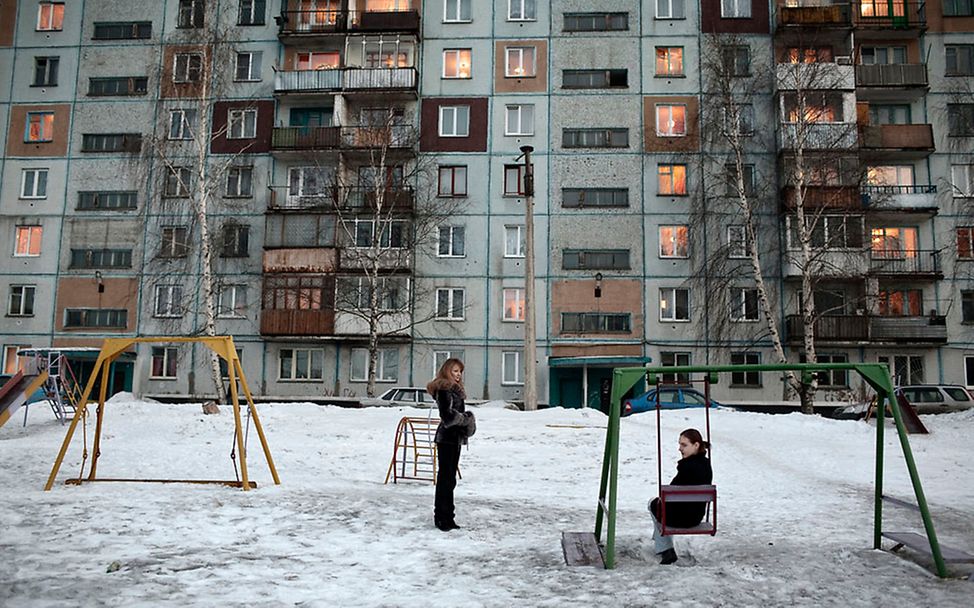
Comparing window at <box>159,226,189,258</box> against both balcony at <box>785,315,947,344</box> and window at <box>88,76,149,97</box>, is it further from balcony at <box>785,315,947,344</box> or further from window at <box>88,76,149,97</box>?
balcony at <box>785,315,947,344</box>

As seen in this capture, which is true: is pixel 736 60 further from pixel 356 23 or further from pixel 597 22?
pixel 356 23

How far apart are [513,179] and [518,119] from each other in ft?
9.49

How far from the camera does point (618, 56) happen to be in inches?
1411

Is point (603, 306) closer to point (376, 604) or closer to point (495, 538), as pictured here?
point (495, 538)

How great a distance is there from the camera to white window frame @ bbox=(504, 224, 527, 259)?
34.8 m

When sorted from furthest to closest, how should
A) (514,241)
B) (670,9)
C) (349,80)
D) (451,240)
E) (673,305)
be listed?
(670,9)
(349,80)
(451,240)
(514,241)
(673,305)

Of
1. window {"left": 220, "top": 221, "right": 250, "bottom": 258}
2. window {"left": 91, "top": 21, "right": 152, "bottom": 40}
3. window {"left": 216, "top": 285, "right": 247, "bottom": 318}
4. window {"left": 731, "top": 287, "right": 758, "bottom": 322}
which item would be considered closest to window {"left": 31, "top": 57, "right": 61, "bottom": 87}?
window {"left": 91, "top": 21, "right": 152, "bottom": 40}

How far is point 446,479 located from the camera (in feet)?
29.2

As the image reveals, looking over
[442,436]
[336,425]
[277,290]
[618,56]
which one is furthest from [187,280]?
[442,436]

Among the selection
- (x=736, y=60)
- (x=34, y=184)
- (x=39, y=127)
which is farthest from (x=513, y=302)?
(x=39, y=127)

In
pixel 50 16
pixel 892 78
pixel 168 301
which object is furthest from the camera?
pixel 50 16

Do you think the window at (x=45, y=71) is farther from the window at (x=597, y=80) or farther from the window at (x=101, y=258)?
the window at (x=597, y=80)

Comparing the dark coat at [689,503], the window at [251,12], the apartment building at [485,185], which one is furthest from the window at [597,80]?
the dark coat at [689,503]

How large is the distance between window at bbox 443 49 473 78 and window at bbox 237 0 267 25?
30.0ft
